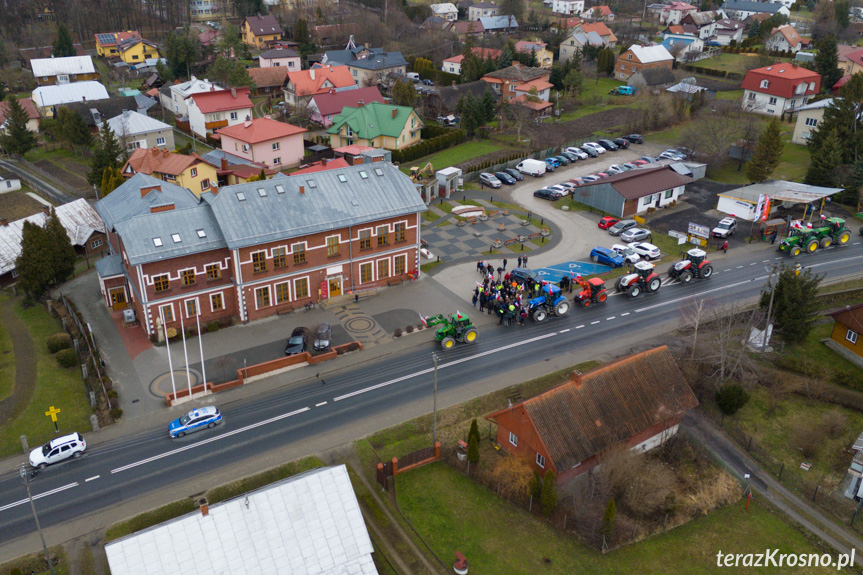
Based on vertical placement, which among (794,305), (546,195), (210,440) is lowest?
(210,440)

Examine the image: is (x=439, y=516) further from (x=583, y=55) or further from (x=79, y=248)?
(x=583, y=55)

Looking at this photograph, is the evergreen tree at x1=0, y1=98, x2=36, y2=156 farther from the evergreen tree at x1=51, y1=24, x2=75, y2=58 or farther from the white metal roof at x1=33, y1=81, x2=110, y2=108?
the evergreen tree at x1=51, y1=24, x2=75, y2=58

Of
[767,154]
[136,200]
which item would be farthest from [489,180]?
[136,200]

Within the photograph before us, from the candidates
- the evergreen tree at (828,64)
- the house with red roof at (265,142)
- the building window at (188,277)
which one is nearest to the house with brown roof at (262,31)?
the house with red roof at (265,142)

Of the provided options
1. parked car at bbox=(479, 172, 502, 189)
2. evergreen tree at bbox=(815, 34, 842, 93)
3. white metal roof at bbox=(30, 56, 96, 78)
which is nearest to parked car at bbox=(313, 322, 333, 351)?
parked car at bbox=(479, 172, 502, 189)

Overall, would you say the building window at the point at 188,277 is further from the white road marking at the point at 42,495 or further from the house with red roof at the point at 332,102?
the house with red roof at the point at 332,102

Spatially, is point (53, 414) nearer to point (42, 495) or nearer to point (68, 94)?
point (42, 495)

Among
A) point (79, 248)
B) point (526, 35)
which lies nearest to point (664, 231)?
point (79, 248)
